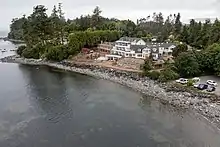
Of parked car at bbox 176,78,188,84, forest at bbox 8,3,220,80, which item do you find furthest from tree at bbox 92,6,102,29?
parked car at bbox 176,78,188,84

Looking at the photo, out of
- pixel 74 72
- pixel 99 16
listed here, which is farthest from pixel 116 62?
pixel 99 16

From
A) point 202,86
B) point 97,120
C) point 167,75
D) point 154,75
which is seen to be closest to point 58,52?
point 154,75

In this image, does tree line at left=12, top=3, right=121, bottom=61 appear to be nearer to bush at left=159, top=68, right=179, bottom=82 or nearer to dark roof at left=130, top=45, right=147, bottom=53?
dark roof at left=130, top=45, right=147, bottom=53

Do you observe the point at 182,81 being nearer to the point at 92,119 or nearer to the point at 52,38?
the point at 92,119

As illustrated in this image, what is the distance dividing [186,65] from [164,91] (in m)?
7.19

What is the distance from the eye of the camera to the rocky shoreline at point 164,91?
2559cm

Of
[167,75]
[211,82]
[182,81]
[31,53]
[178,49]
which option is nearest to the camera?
[211,82]

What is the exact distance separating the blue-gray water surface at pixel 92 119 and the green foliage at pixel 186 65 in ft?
25.3

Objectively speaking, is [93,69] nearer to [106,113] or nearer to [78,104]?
[78,104]

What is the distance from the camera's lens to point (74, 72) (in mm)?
43594

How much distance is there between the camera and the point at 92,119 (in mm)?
24219

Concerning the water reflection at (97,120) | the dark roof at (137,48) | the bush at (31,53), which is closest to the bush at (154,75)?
the water reflection at (97,120)

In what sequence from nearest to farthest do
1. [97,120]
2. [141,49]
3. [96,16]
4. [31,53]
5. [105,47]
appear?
[97,120] → [141,49] → [105,47] → [31,53] → [96,16]

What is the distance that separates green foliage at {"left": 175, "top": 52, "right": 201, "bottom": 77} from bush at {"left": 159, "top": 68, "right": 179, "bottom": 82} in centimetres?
127
